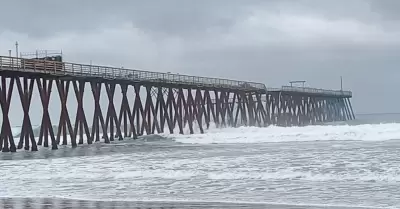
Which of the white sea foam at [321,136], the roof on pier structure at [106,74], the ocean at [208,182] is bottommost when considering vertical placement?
the ocean at [208,182]

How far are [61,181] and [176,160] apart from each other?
564 cm

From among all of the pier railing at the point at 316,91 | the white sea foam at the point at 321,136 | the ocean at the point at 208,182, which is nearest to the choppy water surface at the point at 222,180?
the ocean at the point at 208,182

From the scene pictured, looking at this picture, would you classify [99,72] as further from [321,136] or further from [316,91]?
[316,91]

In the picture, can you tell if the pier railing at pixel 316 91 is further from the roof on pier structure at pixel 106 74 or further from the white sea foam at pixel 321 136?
the white sea foam at pixel 321 136

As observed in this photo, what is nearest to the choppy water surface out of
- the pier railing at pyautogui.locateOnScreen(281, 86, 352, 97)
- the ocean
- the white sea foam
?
the ocean

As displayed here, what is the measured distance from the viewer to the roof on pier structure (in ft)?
106

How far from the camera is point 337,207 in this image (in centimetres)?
1193

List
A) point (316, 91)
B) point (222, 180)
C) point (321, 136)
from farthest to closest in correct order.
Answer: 1. point (316, 91)
2. point (321, 136)
3. point (222, 180)

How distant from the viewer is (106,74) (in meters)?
40.6

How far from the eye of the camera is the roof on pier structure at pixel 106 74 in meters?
32.4

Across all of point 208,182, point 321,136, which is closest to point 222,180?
point 208,182

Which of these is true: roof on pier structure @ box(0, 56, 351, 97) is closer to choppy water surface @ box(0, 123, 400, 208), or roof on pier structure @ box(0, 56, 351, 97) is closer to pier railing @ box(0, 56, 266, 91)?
pier railing @ box(0, 56, 266, 91)

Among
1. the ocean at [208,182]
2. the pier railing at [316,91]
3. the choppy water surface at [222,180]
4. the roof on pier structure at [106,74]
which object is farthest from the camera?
the pier railing at [316,91]

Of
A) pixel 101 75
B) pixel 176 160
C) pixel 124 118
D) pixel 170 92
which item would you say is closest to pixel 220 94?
pixel 170 92
